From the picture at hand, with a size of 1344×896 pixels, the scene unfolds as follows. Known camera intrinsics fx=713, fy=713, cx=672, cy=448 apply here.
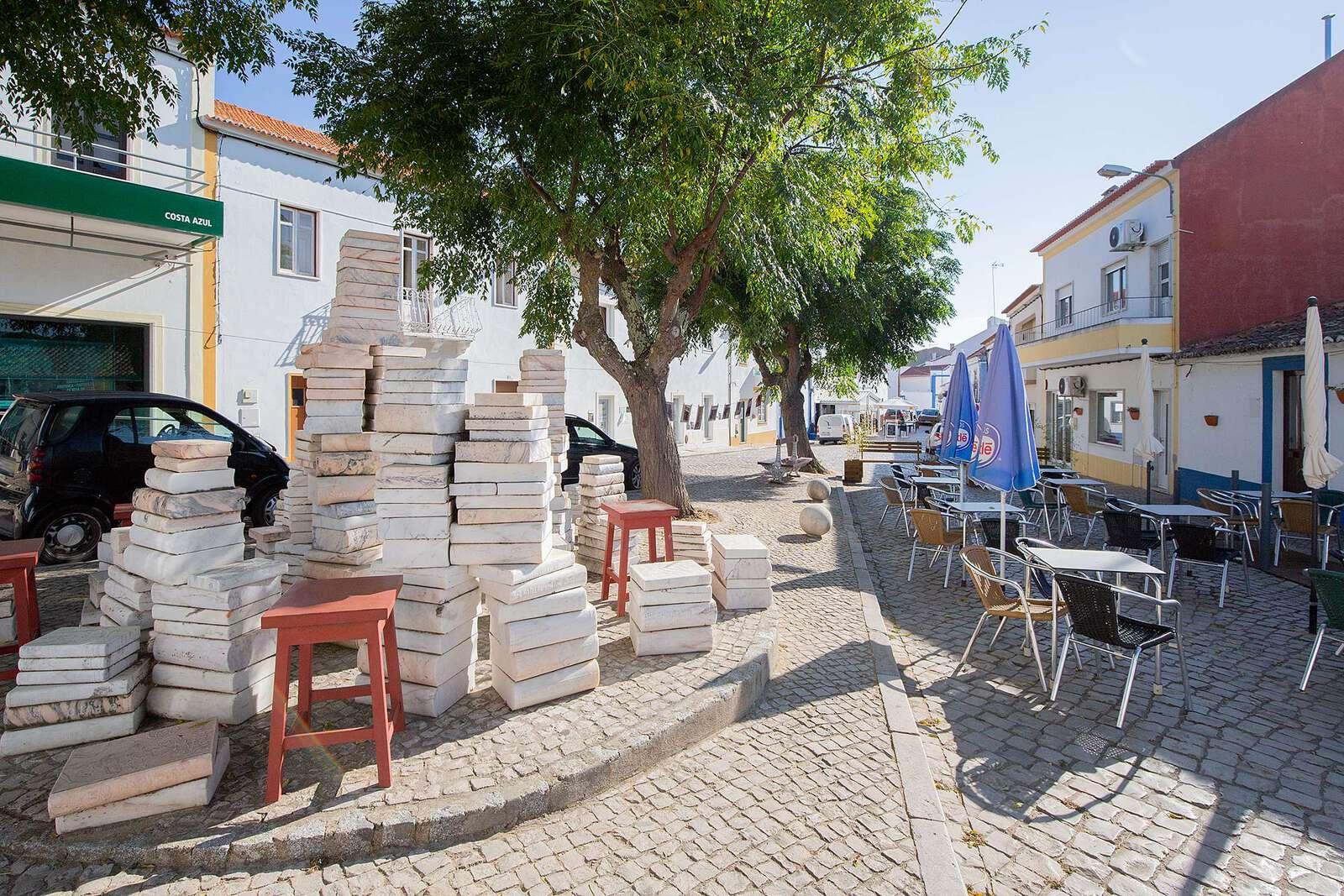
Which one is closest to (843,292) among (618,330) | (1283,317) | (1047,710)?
(1283,317)

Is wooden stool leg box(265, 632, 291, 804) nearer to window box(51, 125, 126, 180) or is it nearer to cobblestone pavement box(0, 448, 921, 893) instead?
cobblestone pavement box(0, 448, 921, 893)

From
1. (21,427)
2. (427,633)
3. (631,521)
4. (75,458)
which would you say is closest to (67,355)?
(21,427)

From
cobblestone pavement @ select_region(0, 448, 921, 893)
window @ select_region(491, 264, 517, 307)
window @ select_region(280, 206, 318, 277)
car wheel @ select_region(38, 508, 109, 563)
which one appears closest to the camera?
cobblestone pavement @ select_region(0, 448, 921, 893)

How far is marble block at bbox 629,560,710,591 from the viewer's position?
210 inches

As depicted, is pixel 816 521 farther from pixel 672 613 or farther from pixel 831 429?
pixel 831 429

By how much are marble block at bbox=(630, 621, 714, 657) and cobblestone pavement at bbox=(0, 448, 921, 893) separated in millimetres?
669

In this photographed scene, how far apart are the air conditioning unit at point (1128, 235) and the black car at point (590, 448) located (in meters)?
12.6

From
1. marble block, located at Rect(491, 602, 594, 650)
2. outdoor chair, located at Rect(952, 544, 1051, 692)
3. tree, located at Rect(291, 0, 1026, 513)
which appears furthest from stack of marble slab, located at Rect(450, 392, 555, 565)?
tree, located at Rect(291, 0, 1026, 513)

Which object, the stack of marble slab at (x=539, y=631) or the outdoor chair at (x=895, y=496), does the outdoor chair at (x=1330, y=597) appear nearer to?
the stack of marble slab at (x=539, y=631)

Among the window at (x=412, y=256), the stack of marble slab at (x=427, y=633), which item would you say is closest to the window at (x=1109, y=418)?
the window at (x=412, y=256)

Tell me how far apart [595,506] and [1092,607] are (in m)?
5.04

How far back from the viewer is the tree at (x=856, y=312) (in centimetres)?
1614

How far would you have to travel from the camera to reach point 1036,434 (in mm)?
25781

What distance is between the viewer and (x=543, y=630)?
4.41 m
